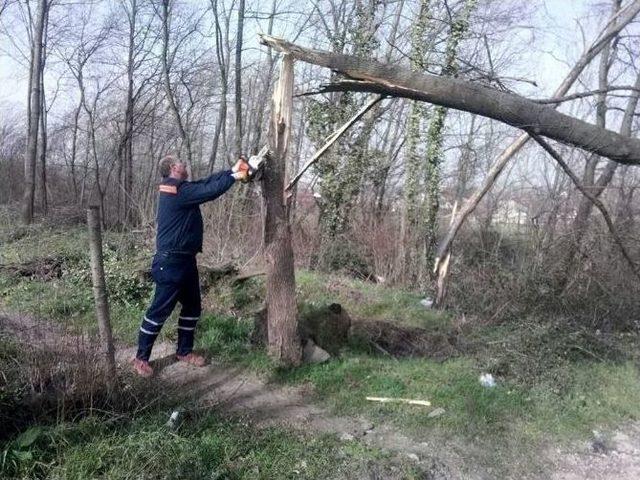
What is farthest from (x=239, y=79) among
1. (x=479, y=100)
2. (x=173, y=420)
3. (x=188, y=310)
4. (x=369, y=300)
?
(x=173, y=420)

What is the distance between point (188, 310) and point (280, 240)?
120cm

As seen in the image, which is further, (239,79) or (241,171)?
(239,79)

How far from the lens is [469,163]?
19266 mm

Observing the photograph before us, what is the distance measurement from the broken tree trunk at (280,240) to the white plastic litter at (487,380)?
2028mm

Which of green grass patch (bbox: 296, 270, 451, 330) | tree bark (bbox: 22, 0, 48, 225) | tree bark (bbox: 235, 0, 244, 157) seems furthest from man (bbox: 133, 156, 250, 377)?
tree bark (bbox: 22, 0, 48, 225)

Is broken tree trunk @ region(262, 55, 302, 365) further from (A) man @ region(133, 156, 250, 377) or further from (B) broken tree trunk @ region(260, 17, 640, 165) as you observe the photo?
(B) broken tree trunk @ region(260, 17, 640, 165)

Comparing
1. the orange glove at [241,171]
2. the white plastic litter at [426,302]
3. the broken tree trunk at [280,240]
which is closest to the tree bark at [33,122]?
the white plastic litter at [426,302]

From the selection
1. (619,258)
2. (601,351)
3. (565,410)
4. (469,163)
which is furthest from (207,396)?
(469,163)

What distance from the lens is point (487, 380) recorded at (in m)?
6.18

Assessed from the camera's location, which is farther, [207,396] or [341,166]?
[341,166]

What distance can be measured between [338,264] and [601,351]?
6532mm

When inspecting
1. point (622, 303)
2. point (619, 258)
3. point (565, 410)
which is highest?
point (619, 258)

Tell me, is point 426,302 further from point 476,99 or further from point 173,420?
point 173,420

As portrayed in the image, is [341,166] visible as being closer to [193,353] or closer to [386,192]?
[386,192]
